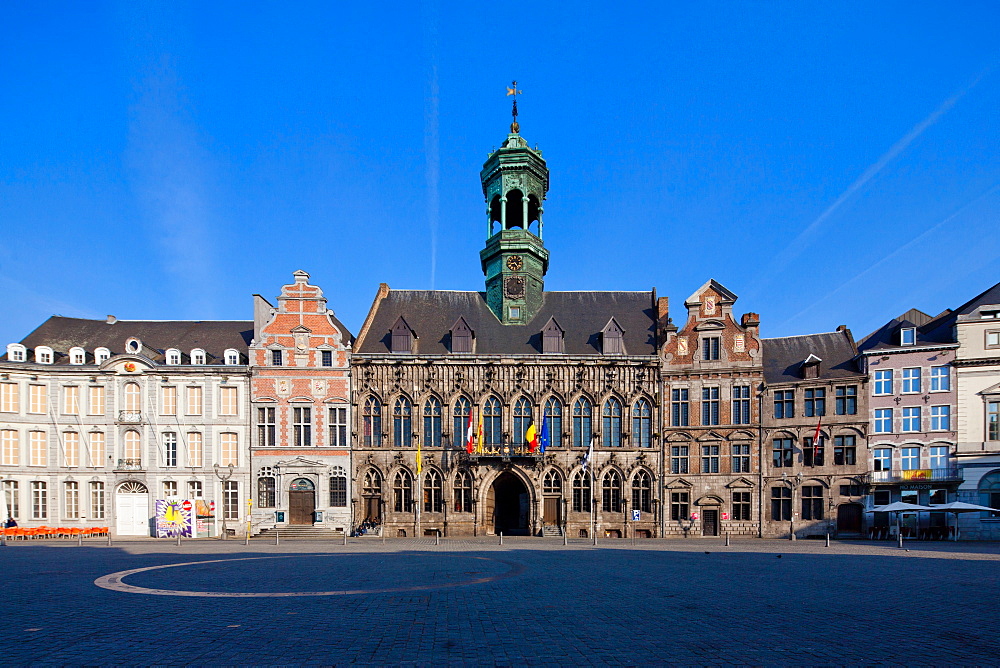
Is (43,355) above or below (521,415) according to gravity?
above

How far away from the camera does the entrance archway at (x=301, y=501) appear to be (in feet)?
146

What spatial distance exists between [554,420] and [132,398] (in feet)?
92.8

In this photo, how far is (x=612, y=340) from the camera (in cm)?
4616

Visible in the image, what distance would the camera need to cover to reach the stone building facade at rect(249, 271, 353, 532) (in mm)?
44562

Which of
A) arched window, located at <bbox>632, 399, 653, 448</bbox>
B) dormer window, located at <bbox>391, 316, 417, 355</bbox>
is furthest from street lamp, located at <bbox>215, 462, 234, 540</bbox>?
arched window, located at <bbox>632, 399, 653, 448</bbox>

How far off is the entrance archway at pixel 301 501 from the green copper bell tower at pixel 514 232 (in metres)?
17.6

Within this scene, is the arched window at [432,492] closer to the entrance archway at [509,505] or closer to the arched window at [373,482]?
the arched window at [373,482]

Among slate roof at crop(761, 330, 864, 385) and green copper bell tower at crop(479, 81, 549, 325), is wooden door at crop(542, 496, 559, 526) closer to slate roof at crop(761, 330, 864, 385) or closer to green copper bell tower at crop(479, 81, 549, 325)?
green copper bell tower at crop(479, 81, 549, 325)

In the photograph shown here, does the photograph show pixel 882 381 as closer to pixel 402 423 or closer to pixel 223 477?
pixel 402 423

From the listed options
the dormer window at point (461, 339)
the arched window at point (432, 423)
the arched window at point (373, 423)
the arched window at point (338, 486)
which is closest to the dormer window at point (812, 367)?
the dormer window at point (461, 339)

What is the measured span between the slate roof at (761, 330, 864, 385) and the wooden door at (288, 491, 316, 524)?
103 ft

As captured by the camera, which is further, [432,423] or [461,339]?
[461,339]

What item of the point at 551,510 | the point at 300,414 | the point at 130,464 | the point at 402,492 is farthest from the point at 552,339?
the point at 130,464

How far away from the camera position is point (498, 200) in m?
50.1
